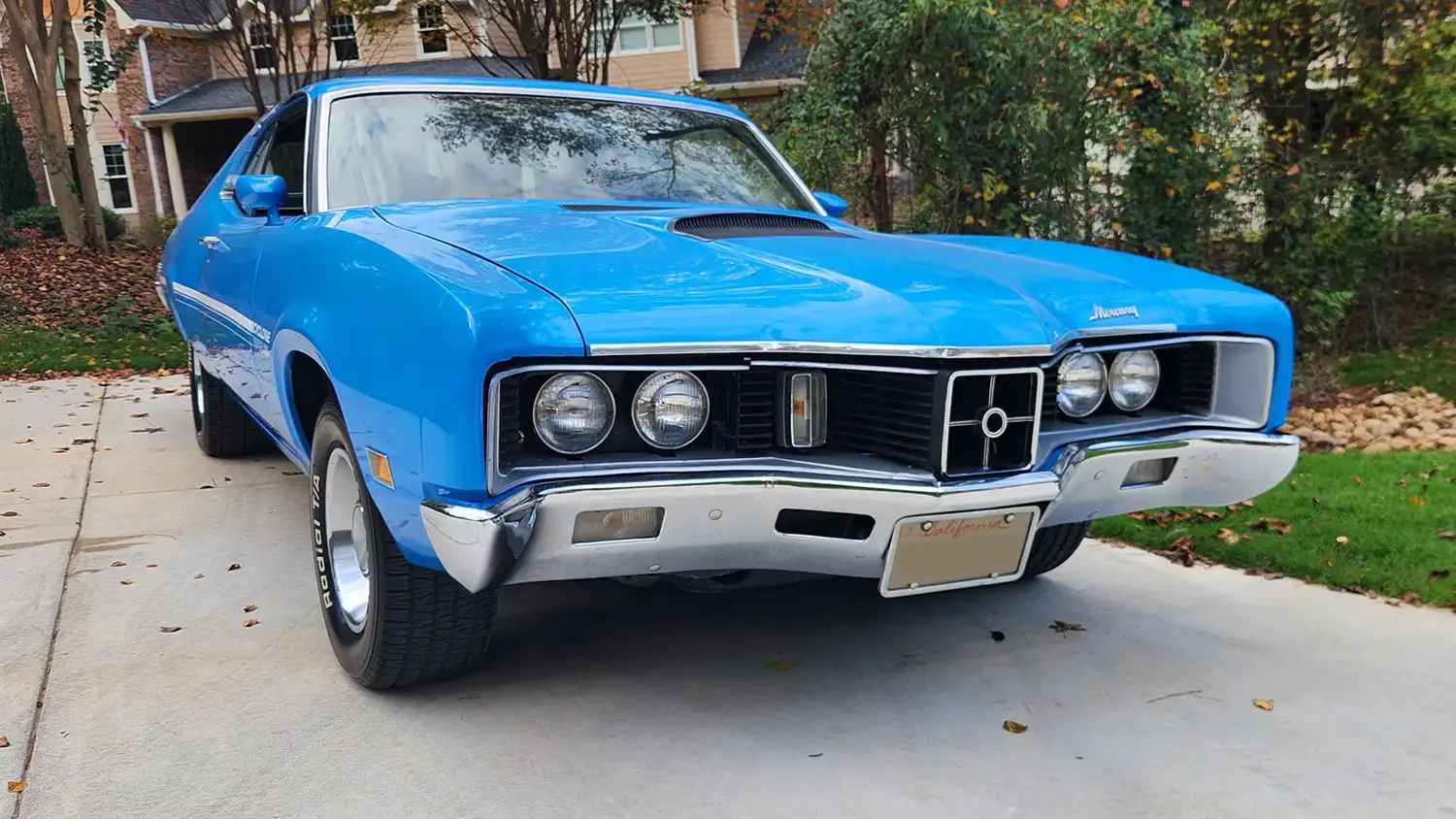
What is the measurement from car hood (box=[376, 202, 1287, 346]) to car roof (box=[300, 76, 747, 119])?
744mm

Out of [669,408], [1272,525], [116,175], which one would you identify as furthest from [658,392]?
[116,175]

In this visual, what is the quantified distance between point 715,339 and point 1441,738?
2024 mm

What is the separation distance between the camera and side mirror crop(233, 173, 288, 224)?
11.8ft

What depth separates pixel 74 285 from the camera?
43.2 feet

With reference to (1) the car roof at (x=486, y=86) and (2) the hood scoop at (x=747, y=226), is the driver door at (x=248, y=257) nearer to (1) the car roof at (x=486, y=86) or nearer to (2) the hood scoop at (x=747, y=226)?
(1) the car roof at (x=486, y=86)

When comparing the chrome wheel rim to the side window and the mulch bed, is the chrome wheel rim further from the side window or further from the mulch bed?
the mulch bed

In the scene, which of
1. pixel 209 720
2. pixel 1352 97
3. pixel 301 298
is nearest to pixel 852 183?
pixel 1352 97

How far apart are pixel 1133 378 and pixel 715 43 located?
20173 mm

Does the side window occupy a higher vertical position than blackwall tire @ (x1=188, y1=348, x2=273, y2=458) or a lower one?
higher

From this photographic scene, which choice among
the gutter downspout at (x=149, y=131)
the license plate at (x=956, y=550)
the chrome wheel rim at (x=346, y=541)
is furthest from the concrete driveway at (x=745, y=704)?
the gutter downspout at (x=149, y=131)

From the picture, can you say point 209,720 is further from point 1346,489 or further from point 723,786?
point 1346,489

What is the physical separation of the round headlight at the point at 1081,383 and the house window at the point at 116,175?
28398mm

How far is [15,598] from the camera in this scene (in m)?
3.81

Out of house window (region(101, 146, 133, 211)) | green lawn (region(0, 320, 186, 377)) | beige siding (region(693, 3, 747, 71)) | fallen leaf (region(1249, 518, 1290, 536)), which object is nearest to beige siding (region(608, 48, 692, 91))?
beige siding (region(693, 3, 747, 71))
